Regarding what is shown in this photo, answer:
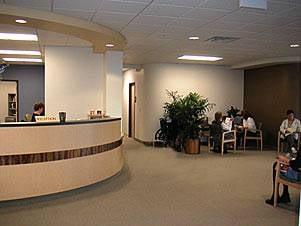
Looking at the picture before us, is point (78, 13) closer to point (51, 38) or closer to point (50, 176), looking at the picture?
point (51, 38)

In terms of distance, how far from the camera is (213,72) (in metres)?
11.8

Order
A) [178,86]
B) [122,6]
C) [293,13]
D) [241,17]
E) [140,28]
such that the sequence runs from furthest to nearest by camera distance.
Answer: [178,86] → [140,28] → [241,17] → [293,13] → [122,6]

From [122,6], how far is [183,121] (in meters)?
5.10

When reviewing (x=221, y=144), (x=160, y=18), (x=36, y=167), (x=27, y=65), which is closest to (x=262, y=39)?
(x=160, y=18)

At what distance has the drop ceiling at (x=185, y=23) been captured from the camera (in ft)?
15.1

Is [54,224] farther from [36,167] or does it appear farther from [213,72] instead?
[213,72]

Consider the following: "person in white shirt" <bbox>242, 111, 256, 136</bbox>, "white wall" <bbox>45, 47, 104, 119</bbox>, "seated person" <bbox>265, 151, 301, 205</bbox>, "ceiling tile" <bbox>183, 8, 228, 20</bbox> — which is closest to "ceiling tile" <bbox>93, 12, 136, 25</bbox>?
"ceiling tile" <bbox>183, 8, 228, 20</bbox>

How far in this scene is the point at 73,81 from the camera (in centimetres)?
805

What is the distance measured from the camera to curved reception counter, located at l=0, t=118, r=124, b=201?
448cm

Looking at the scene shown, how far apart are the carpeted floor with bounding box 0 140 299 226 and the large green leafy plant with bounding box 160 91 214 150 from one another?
2070mm

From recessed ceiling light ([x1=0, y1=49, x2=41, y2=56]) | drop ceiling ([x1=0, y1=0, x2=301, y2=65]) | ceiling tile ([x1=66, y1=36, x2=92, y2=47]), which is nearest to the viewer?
drop ceiling ([x1=0, y1=0, x2=301, y2=65])

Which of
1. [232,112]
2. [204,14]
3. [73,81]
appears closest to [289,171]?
[204,14]

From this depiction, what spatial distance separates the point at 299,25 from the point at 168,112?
18.4 ft

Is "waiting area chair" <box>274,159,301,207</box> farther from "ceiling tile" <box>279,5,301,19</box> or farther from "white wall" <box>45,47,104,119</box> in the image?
"white wall" <box>45,47,104,119</box>
